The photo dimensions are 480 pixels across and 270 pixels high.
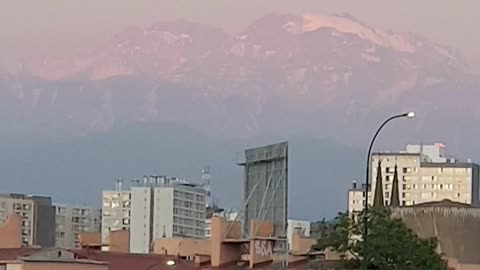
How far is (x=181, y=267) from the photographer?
90250 mm

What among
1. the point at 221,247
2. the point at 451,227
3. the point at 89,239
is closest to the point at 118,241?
the point at 89,239

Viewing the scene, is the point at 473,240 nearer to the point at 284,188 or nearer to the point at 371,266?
the point at 284,188

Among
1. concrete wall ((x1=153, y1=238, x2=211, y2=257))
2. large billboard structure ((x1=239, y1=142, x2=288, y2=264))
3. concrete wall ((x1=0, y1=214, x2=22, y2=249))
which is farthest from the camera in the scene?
concrete wall ((x1=153, y1=238, x2=211, y2=257))

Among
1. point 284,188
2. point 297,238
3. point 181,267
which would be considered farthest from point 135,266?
point 297,238

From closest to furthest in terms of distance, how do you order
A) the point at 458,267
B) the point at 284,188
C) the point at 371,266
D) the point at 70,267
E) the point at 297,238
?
the point at 371,266, the point at 70,267, the point at 284,188, the point at 458,267, the point at 297,238

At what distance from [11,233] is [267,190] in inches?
752

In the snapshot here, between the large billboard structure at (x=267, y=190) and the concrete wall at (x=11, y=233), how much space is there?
15.1 metres

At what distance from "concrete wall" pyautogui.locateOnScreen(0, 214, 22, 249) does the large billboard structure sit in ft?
49.5

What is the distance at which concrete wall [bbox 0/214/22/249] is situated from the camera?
9869 cm

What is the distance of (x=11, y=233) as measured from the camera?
100m

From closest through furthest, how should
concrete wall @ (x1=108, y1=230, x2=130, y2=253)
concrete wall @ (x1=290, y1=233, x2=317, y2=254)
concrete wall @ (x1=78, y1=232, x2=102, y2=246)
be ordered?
1. concrete wall @ (x1=290, y1=233, x2=317, y2=254)
2. concrete wall @ (x1=78, y1=232, x2=102, y2=246)
3. concrete wall @ (x1=108, y1=230, x2=130, y2=253)

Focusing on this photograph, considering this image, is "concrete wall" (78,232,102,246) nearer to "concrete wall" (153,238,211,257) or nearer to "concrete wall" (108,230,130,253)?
"concrete wall" (108,230,130,253)

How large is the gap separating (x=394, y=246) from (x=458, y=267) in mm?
25652

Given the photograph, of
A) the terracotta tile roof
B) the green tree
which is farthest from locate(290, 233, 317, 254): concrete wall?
the green tree
